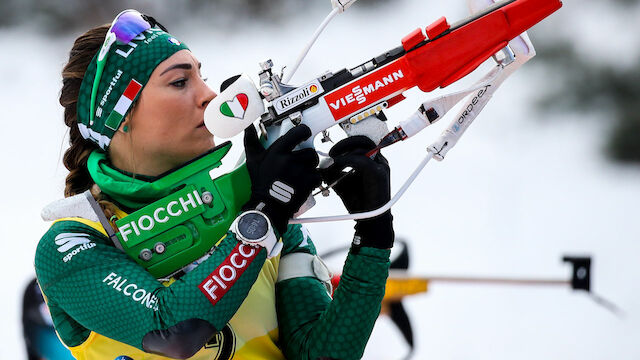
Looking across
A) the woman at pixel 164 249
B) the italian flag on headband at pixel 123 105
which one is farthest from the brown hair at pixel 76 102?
the italian flag on headband at pixel 123 105

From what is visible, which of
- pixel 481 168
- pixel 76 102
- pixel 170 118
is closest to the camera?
pixel 170 118

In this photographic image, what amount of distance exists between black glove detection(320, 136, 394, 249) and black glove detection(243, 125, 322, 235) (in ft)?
0.21

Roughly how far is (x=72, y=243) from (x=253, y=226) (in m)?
0.35

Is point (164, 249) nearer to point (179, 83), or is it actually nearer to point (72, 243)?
point (72, 243)

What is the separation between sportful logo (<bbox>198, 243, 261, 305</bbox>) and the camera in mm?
1516

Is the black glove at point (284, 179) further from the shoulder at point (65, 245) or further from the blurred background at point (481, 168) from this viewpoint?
the blurred background at point (481, 168)

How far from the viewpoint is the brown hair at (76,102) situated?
1.82 meters

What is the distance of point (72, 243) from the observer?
1.60 metres

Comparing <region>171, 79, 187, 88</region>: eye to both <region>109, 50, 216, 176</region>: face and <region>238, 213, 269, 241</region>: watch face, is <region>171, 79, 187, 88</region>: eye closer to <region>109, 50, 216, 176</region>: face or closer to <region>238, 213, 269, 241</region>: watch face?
<region>109, 50, 216, 176</region>: face

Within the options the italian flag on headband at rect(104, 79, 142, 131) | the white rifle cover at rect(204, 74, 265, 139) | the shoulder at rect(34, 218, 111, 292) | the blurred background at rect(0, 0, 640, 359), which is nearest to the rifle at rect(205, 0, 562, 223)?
the white rifle cover at rect(204, 74, 265, 139)

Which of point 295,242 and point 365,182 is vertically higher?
point 365,182

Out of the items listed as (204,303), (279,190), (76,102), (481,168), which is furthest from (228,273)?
(481,168)

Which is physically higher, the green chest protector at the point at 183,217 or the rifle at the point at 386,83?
the rifle at the point at 386,83

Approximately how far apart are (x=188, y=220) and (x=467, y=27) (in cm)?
65
